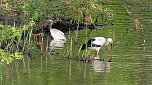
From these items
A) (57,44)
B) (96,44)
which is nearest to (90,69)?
(96,44)

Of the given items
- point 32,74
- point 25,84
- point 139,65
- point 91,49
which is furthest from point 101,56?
point 25,84

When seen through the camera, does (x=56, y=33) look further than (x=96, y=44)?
Yes

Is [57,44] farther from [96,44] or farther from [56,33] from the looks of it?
[96,44]

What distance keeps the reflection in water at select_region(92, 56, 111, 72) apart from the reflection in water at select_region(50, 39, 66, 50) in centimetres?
314

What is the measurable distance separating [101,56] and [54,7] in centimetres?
286

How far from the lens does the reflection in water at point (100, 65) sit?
15.7 meters

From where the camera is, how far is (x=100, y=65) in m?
16.4

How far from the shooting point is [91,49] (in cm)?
1842

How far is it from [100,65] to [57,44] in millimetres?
4926

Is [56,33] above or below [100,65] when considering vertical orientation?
above

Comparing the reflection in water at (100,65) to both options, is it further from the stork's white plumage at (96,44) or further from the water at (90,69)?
the stork's white plumage at (96,44)

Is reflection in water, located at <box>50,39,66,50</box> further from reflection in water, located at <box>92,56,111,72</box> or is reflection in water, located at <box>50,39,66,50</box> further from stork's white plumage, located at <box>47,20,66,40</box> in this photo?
reflection in water, located at <box>92,56,111,72</box>

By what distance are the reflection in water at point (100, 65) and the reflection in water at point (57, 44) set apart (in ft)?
10.3

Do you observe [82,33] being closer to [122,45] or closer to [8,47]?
[122,45]
